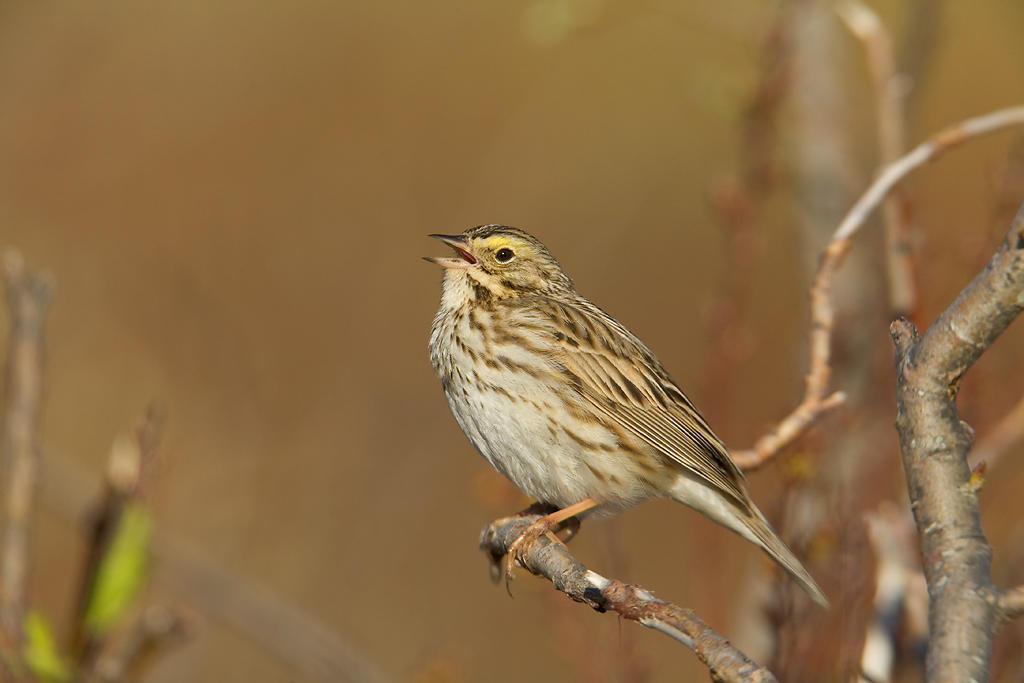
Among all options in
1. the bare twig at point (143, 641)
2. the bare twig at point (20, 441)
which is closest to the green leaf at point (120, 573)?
the bare twig at point (143, 641)

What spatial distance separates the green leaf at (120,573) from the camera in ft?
9.99

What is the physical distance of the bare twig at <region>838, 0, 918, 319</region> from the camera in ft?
12.5

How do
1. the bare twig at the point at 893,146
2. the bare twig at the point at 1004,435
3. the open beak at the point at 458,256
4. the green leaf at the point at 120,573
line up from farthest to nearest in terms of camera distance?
the open beak at the point at 458,256 → the bare twig at the point at 893,146 → the bare twig at the point at 1004,435 → the green leaf at the point at 120,573

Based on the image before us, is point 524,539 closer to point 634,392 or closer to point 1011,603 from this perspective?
point 634,392

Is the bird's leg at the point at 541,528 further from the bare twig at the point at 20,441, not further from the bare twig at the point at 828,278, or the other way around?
the bare twig at the point at 20,441

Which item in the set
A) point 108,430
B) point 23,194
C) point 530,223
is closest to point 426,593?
point 108,430

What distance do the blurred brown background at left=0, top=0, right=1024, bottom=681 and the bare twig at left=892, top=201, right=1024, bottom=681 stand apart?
6.12 ft

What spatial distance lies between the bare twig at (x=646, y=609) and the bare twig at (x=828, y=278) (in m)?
0.73

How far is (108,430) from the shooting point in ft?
21.3

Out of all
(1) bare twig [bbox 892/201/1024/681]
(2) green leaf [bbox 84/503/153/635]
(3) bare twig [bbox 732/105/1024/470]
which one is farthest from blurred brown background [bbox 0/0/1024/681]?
(1) bare twig [bbox 892/201/1024/681]

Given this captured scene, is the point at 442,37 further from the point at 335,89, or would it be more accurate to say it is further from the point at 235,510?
the point at 235,510

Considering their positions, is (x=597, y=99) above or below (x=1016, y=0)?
above

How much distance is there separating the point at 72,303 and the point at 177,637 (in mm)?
5674

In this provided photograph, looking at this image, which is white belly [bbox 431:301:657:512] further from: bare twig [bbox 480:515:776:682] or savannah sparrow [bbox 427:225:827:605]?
bare twig [bbox 480:515:776:682]
